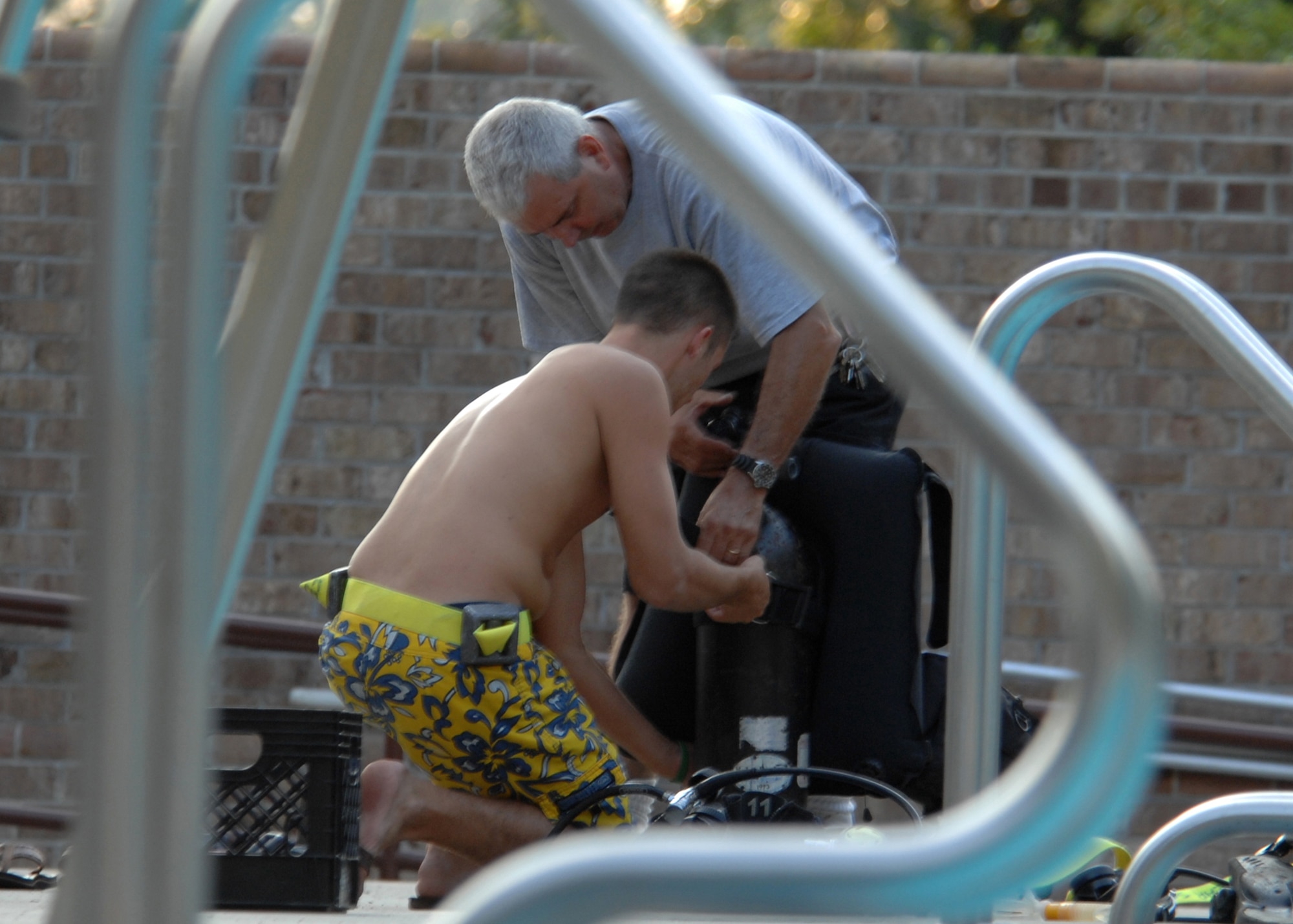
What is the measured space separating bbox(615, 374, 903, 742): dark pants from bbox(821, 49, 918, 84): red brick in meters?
1.58

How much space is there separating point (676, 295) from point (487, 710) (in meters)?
0.68

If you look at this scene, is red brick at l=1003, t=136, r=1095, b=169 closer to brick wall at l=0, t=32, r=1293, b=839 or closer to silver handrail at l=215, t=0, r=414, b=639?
brick wall at l=0, t=32, r=1293, b=839

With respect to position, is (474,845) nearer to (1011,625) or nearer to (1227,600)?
(1011,625)

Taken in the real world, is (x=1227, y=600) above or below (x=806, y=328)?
below

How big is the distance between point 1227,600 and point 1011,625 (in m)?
0.54

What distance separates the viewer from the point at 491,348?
4113 mm

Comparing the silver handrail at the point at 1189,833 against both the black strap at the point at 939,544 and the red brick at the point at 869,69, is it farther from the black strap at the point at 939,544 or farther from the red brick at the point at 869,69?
the red brick at the point at 869,69

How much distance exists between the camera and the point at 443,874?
8.56ft

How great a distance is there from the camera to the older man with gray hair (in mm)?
2572

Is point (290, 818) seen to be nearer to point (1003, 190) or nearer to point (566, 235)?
point (566, 235)

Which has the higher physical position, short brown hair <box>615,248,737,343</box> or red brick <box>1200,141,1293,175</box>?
red brick <box>1200,141,1293,175</box>

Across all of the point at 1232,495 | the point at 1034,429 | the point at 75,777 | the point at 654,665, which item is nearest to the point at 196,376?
the point at 75,777

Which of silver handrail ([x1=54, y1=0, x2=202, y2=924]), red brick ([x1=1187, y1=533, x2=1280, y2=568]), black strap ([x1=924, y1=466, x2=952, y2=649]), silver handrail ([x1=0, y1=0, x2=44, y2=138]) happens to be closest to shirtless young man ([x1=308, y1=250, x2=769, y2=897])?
black strap ([x1=924, y1=466, x2=952, y2=649])

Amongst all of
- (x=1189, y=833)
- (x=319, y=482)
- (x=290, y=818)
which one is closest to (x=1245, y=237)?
(x=319, y=482)
